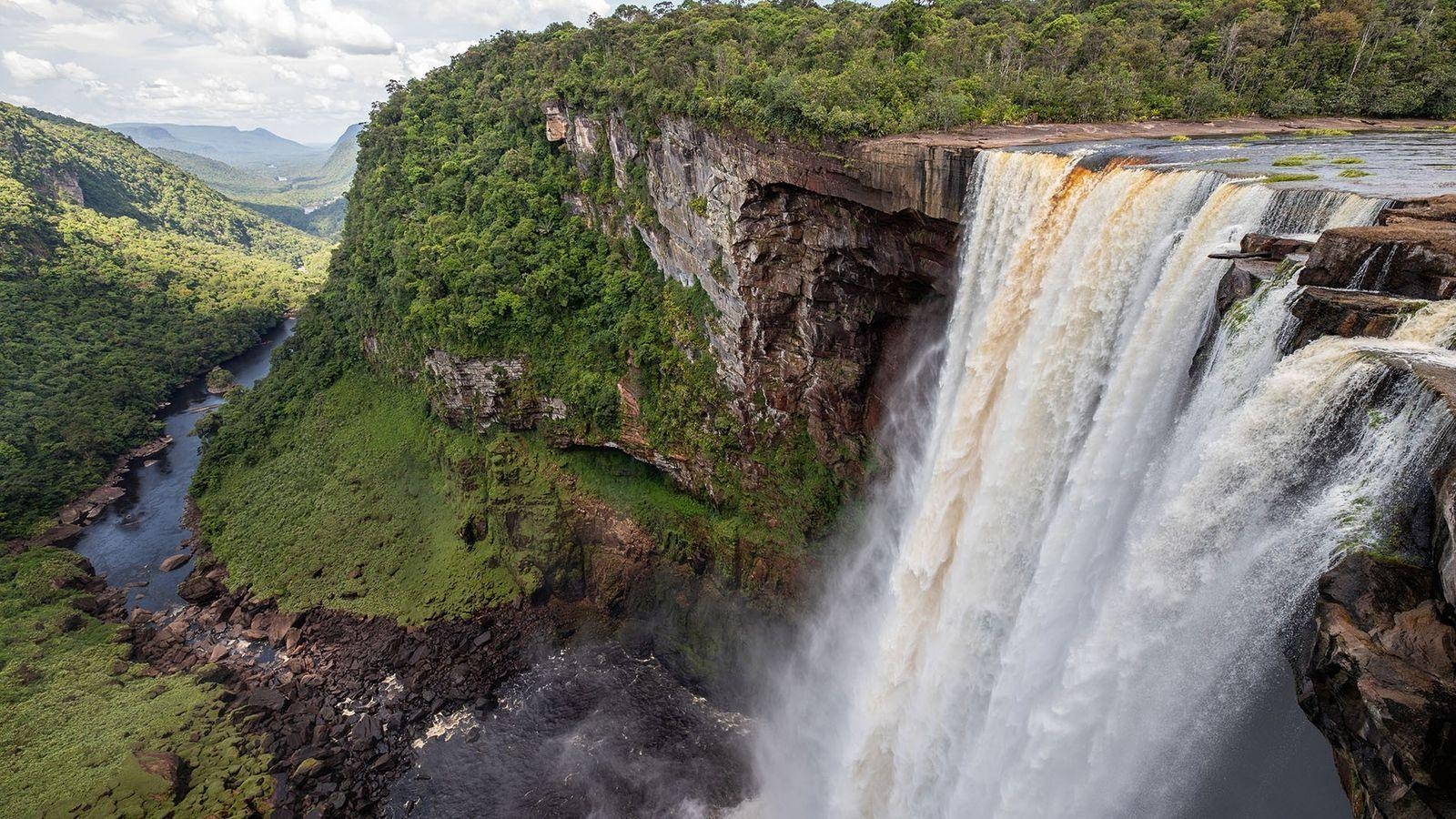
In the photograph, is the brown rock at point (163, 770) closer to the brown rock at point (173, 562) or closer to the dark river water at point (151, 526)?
the dark river water at point (151, 526)

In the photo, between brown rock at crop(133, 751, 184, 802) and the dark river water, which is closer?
brown rock at crop(133, 751, 184, 802)

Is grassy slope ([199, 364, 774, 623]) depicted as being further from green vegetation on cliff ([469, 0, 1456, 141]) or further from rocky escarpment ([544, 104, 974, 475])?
green vegetation on cliff ([469, 0, 1456, 141])

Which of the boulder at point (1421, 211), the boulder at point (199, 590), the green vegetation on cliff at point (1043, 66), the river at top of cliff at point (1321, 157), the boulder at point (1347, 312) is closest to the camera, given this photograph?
the boulder at point (1347, 312)

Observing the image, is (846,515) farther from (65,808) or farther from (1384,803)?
(65,808)

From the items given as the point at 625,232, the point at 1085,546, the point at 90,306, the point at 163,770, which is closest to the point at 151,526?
the point at 163,770

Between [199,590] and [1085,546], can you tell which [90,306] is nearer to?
[199,590]

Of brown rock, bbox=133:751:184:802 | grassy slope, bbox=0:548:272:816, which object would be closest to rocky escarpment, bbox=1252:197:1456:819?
grassy slope, bbox=0:548:272:816

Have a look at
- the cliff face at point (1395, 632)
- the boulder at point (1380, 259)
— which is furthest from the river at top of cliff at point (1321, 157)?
the cliff face at point (1395, 632)
